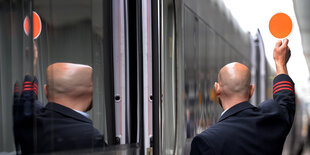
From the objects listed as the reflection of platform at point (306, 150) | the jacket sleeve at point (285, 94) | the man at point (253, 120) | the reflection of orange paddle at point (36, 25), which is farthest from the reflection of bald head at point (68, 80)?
the reflection of platform at point (306, 150)

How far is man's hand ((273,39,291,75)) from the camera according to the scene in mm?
1647

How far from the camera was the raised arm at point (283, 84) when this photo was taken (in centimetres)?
164

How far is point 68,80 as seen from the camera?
1.47 m

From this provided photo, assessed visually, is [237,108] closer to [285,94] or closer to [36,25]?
[285,94]

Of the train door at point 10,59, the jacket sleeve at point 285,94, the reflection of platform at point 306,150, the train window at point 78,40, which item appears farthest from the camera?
the reflection of platform at point 306,150

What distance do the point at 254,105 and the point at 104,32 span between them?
0.79 meters

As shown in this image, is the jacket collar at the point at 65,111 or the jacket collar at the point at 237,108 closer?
the jacket collar at the point at 65,111

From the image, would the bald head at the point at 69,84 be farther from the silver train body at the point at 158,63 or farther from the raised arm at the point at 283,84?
the raised arm at the point at 283,84

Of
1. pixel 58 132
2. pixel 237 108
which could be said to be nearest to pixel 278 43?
pixel 237 108

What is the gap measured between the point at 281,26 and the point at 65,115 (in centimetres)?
100

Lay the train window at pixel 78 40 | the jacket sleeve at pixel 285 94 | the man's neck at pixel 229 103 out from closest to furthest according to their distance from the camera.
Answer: the train window at pixel 78 40 < the jacket sleeve at pixel 285 94 < the man's neck at pixel 229 103

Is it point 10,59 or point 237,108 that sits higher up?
point 10,59

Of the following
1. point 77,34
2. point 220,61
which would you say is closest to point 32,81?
point 77,34

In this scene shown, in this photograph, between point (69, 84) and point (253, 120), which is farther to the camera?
point (253, 120)
